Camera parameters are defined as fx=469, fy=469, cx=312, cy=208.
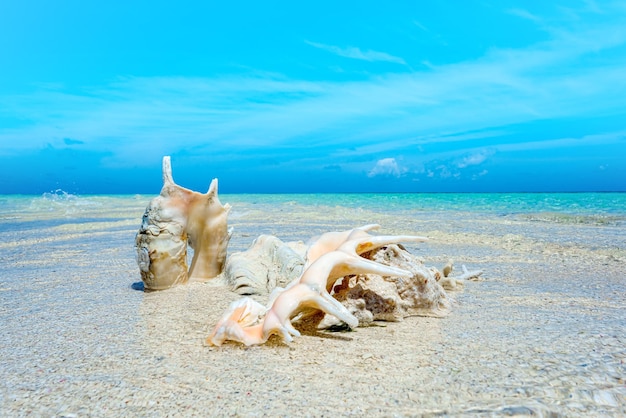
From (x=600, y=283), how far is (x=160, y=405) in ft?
15.7

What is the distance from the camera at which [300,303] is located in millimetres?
2986

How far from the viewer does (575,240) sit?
9.17m

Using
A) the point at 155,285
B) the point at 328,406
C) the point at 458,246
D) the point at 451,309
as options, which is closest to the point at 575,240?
the point at 458,246

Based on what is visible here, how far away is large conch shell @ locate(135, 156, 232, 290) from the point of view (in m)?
4.60

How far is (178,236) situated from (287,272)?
1.16m

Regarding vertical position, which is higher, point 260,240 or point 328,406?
point 260,240

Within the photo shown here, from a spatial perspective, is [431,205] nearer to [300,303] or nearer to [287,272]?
[287,272]

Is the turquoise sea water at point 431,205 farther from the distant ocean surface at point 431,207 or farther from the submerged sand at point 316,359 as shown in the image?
the submerged sand at point 316,359

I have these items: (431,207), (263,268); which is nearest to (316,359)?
(263,268)

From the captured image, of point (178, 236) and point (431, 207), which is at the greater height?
point (178, 236)

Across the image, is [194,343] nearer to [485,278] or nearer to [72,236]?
[485,278]

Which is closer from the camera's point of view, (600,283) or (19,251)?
(600,283)

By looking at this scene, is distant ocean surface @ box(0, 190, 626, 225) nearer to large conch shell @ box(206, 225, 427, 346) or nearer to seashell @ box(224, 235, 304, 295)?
seashell @ box(224, 235, 304, 295)

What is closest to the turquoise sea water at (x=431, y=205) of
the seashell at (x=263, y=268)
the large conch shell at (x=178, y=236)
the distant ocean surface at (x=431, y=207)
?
the distant ocean surface at (x=431, y=207)
